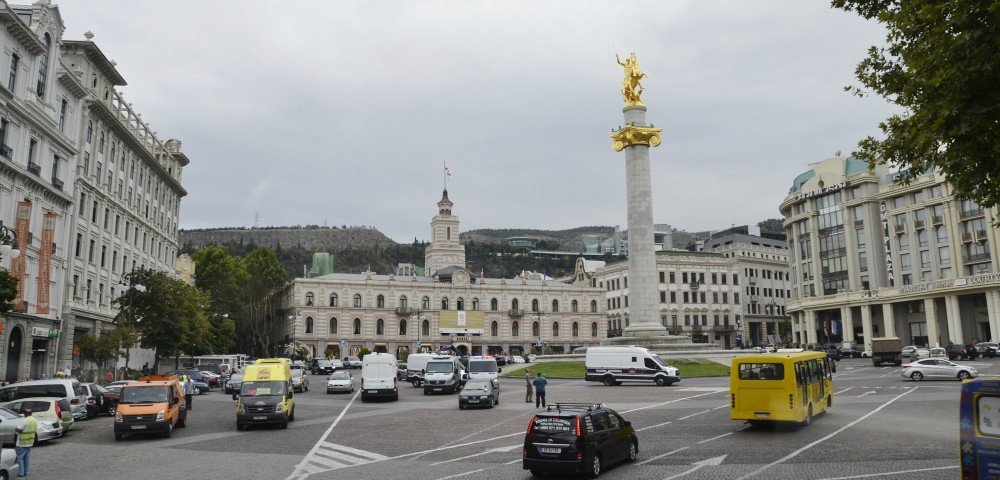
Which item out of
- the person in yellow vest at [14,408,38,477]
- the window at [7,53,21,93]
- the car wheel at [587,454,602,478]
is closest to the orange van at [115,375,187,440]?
the person in yellow vest at [14,408,38,477]

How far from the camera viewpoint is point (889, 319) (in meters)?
84.6

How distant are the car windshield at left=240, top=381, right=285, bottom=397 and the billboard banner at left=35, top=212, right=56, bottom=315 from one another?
878 inches

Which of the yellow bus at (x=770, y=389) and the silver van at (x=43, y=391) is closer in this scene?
the yellow bus at (x=770, y=389)

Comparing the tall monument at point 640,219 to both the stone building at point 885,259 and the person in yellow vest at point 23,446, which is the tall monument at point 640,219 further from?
the person in yellow vest at point 23,446

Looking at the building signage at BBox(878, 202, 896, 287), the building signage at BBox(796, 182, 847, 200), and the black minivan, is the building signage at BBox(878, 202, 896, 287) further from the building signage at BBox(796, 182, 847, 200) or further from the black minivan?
the black minivan

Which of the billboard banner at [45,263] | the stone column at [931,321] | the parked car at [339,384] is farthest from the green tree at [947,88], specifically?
the stone column at [931,321]

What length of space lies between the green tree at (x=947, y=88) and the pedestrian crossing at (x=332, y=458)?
1451 centimetres

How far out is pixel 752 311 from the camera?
12300 centimetres

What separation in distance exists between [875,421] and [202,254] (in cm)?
8493

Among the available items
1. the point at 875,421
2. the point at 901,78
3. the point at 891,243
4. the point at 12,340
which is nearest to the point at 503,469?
the point at 901,78

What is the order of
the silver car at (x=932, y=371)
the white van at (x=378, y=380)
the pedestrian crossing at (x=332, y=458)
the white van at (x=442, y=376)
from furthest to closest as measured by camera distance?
1. the white van at (x=442, y=376)
2. the silver car at (x=932, y=371)
3. the white van at (x=378, y=380)
4. the pedestrian crossing at (x=332, y=458)

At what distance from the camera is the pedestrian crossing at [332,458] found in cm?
1792

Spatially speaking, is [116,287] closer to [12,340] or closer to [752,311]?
[12,340]

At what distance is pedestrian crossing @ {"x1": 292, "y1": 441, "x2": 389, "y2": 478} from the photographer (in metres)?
17.9
